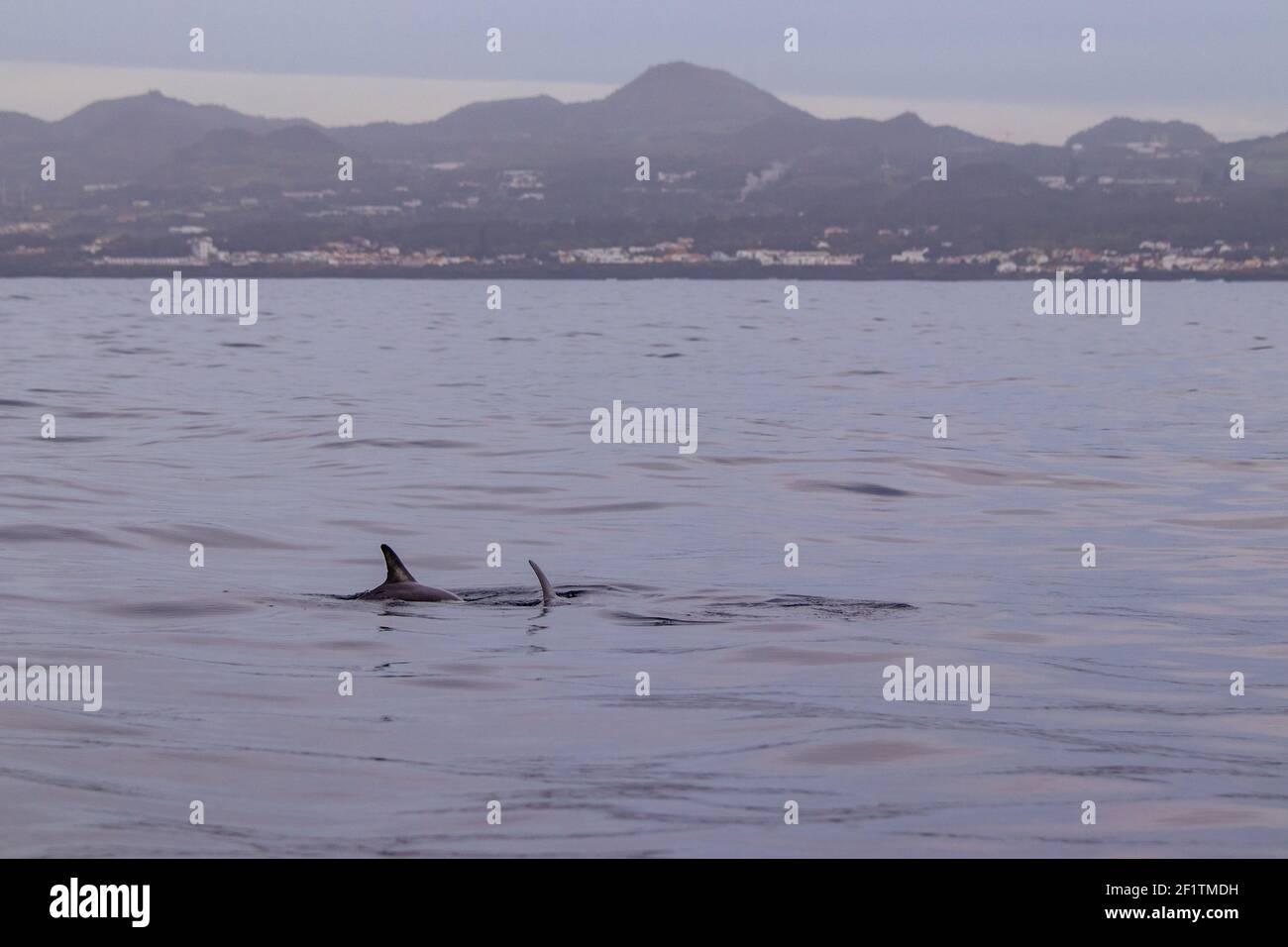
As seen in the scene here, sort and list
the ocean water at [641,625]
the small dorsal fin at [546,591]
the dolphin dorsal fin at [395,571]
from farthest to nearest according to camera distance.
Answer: the dolphin dorsal fin at [395,571]
the small dorsal fin at [546,591]
the ocean water at [641,625]

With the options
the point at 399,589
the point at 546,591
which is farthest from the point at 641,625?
the point at 399,589

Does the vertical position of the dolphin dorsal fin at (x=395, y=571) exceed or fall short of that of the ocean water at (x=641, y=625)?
it exceeds it

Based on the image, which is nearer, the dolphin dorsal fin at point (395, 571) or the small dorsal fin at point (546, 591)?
the small dorsal fin at point (546, 591)

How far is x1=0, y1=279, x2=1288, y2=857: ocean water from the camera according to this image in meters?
10.1

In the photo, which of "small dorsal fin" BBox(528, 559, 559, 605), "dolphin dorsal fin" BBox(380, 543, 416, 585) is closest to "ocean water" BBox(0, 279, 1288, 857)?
"small dorsal fin" BBox(528, 559, 559, 605)

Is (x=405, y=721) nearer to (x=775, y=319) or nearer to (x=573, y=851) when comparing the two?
(x=573, y=851)

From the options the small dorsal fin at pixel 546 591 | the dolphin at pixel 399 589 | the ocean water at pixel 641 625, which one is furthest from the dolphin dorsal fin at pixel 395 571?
the small dorsal fin at pixel 546 591

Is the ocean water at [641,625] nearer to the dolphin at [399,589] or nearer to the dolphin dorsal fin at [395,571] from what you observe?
the dolphin at [399,589]

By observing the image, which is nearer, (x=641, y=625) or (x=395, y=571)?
(x=641, y=625)

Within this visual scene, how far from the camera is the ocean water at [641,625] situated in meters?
10.1

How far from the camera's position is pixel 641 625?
1609 centimetres

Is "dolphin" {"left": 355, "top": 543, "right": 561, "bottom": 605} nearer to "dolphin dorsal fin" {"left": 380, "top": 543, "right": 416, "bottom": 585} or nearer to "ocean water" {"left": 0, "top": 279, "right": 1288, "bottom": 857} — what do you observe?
"dolphin dorsal fin" {"left": 380, "top": 543, "right": 416, "bottom": 585}

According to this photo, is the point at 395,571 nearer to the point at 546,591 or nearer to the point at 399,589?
the point at 399,589
